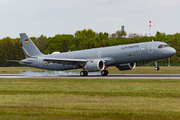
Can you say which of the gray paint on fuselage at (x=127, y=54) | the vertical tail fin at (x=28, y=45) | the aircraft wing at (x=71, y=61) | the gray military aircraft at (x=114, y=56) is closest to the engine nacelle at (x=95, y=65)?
the gray military aircraft at (x=114, y=56)

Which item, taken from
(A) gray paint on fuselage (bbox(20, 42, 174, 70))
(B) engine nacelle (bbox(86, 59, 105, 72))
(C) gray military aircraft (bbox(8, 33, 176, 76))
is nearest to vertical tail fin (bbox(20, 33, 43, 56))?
(C) gray military aircraft (bbox(8, 33, 176, 76))

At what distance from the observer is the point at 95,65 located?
4084 cm

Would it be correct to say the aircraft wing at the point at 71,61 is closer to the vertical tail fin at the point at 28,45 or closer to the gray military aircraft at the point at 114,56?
the gray military aircraft at the point at 114,56

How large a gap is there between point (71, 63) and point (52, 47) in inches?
4352

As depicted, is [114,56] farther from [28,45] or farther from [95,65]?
[28,45]

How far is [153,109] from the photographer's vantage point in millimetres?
12773

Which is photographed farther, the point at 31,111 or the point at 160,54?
the point at 160,54

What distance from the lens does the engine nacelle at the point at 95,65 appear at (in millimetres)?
40844

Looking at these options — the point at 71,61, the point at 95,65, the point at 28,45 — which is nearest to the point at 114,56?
the point at 95,65

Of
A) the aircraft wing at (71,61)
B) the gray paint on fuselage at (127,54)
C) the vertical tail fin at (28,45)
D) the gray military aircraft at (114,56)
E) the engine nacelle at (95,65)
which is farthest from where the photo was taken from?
the vertical tail fin at (28,45)

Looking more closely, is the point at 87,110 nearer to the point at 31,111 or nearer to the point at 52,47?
the point at 31,111

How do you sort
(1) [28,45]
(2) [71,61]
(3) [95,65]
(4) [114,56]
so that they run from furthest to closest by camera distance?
(1) [28,45] → (2) [71,61] → (4) [114,56] → (3) [95,65]

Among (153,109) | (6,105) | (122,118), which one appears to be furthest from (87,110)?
(6,105)

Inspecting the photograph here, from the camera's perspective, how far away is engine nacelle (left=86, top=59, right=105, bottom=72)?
40844mm
